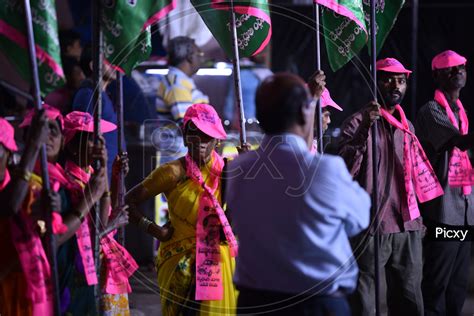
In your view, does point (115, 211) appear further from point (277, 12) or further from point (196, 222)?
point (277, 12)

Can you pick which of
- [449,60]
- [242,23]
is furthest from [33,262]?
[449,60]

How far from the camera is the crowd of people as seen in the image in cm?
394

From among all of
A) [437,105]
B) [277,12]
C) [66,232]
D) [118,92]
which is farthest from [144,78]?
[66,232]

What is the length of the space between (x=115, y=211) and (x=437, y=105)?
2.70m

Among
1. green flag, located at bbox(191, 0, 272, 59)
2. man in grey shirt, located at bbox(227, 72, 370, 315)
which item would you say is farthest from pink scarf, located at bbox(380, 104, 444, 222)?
man in grey shirt, located at bbox(227, 72, 370, 315)

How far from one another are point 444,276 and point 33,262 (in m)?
3.38

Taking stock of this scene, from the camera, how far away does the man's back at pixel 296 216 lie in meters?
3.88

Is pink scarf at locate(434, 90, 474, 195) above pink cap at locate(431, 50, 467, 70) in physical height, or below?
below

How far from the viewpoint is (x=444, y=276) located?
22.4ft

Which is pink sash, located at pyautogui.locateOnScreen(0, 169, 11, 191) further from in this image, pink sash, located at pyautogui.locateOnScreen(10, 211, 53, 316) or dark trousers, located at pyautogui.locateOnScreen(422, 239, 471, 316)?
dark trousers, located at pyautogui.locateOnScreen(422, 239, 471, 316)

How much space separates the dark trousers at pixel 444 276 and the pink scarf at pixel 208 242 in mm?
1946

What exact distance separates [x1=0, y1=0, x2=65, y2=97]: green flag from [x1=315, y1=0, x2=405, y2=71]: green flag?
194 centimetres

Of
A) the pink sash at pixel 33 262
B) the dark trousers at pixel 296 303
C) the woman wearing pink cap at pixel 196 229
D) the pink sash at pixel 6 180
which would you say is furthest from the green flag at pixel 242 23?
the dark trousers at pixel 296 303

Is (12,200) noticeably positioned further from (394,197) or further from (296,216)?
(394,197)
